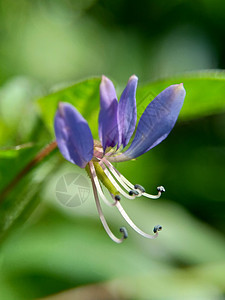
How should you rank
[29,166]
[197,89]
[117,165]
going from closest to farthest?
1. [29,166]
2. [197,89]
3. [117,165]

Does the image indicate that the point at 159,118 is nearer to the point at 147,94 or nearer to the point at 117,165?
the point at 147,94

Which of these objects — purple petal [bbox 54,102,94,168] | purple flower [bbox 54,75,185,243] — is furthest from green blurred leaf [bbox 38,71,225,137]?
purple petal [bbox 54,102,94,168]

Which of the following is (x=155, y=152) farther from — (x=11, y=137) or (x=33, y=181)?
(x=33, y=181)

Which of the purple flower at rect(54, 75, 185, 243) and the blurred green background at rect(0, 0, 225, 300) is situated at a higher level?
the purple flower at rect(54, 75, 185, 243)

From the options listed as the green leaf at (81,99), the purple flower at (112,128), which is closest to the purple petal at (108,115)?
the purple flower at (112,128)

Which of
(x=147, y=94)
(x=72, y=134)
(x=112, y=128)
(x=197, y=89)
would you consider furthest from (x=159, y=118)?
(x=197, y=89)

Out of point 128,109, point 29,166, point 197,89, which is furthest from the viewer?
point 197,89

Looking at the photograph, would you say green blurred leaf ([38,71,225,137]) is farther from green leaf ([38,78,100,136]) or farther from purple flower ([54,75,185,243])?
purple flower ([54,75,185,243])

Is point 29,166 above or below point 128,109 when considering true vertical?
below
